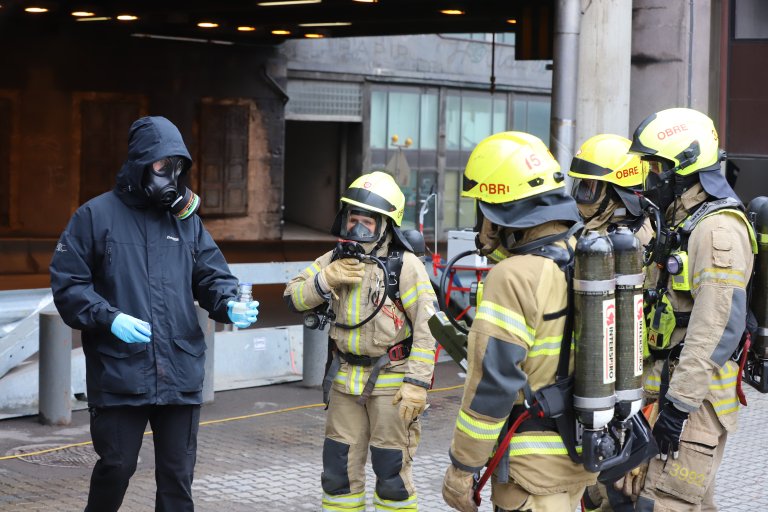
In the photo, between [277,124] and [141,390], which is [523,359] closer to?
[141,390]

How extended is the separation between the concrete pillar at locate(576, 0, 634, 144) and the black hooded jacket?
25.4 feet

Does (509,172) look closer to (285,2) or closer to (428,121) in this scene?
(285,2)

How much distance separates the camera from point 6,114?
23.8m

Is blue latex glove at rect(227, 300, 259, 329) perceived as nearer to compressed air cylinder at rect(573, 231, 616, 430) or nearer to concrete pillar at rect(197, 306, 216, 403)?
compressed air cylinder at rect(573, 231, 616, 430)

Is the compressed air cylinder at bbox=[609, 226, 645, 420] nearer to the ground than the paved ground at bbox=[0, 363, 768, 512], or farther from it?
farther from it

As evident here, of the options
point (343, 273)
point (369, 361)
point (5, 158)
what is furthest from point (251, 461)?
point (5, 158)

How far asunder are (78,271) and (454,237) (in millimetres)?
7666

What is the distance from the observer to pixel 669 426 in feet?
15.5

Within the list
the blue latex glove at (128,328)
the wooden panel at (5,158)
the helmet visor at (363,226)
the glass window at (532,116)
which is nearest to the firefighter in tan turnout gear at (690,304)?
the helmet visor at (363,226)

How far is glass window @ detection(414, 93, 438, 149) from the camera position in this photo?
1246 inches

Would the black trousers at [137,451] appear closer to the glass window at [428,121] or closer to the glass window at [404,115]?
the glass window at [404,115]

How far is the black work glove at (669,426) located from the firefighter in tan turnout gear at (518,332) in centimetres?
84

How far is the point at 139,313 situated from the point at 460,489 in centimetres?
182

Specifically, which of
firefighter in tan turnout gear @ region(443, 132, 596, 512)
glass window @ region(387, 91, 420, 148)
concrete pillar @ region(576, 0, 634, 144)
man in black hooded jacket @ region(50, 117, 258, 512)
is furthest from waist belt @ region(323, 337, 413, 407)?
glass window @ region(387, 91, 420, 148)
